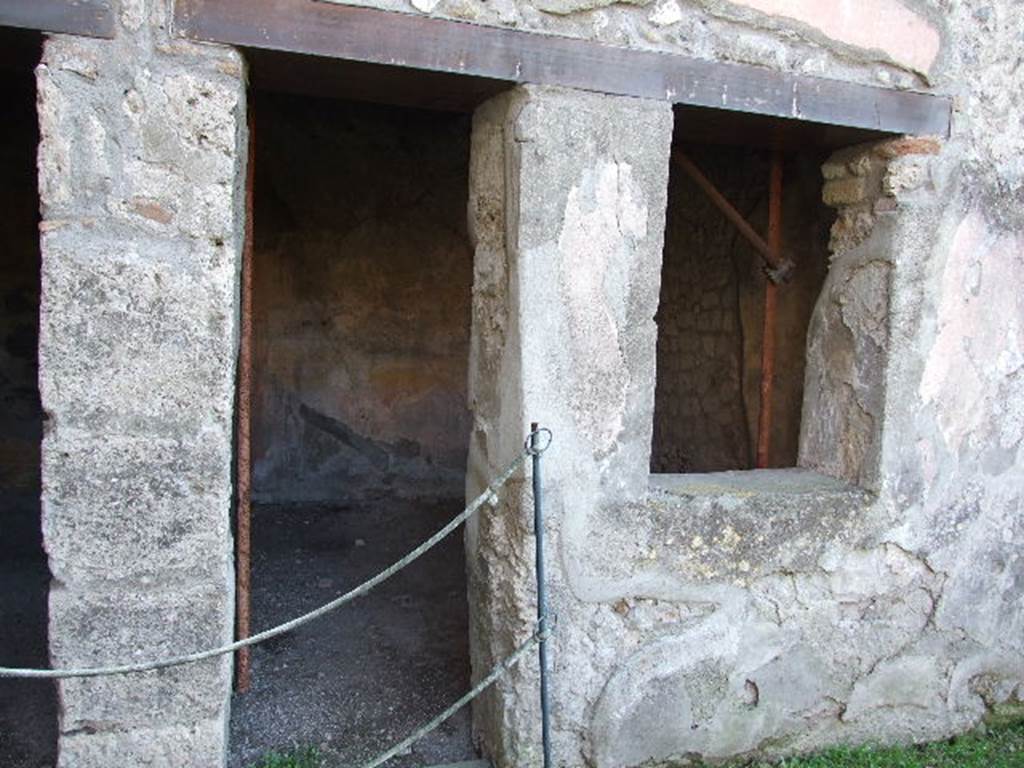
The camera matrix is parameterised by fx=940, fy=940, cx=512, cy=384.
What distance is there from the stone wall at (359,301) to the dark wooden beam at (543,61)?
3.10 m

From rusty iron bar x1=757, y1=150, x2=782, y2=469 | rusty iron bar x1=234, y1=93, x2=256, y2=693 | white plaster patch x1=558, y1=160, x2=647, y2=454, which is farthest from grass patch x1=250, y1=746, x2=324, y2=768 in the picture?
rusty iron bar x1=757, y1=150, x2=782, y2=469

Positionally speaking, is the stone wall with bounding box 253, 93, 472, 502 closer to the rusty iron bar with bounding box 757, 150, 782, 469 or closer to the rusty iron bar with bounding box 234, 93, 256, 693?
the rusty iron bar with bounding box 757, 150, 782, 469

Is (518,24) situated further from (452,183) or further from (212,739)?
(452,183)

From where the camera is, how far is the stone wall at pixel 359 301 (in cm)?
547

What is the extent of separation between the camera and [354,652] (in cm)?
350

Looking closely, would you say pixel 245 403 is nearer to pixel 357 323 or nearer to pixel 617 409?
pixel 617 409

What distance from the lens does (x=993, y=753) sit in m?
2.99

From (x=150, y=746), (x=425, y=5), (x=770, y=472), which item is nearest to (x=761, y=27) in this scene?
(x=425, y=5)

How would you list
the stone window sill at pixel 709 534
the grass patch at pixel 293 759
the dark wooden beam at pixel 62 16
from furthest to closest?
the grass patch at pixel 293 759, the stone window sill at pixel 709 534, the dark wooden beam at pixel 62 16

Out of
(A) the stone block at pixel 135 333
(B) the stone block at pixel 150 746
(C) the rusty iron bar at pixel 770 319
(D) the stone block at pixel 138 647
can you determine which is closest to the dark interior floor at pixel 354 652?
(B) the stone block at pixel 150 746

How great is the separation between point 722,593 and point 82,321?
1.84 metres

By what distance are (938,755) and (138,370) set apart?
264 centimetres

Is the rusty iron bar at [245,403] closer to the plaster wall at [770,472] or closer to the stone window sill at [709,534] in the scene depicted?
the plaster wall at [770,472]

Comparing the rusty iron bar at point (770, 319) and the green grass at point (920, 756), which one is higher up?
the rusty iron bar at point (770, 319)
